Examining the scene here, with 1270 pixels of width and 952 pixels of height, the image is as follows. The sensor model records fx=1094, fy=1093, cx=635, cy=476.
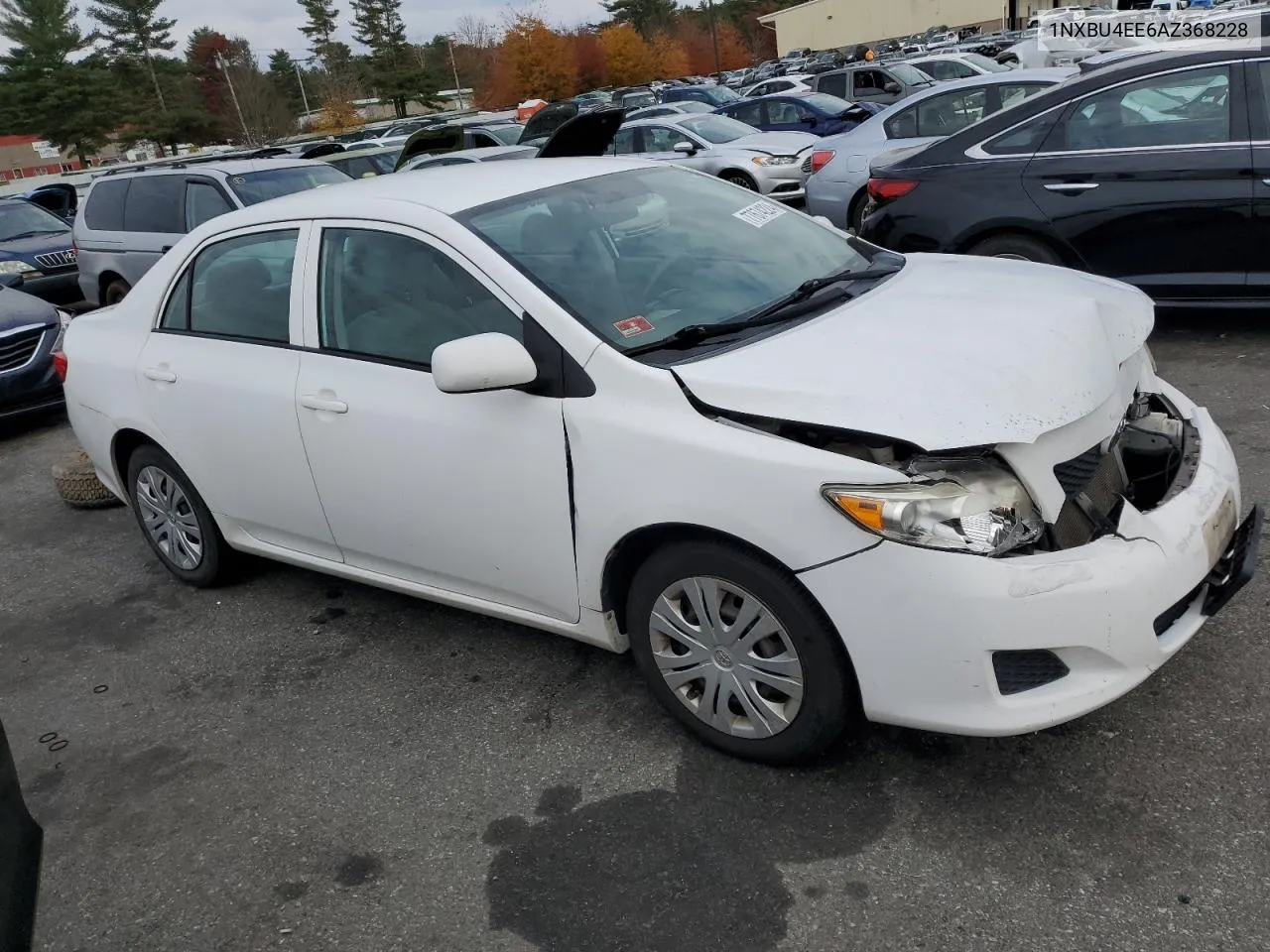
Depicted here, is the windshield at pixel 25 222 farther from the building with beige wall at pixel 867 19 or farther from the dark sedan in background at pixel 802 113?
the building with beige wall at pixel 867 19

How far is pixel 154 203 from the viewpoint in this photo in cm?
1014

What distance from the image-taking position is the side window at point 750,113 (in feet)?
58.7

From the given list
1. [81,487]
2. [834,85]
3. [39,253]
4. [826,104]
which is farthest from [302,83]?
[81,487]

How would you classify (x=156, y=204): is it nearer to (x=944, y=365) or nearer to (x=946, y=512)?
(x=944, y=365)

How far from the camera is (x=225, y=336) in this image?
422 cm

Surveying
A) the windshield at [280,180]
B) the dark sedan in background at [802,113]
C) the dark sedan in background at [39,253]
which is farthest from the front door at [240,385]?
the dark sedan in background at [802,113]

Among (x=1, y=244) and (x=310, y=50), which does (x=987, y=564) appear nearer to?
(x=1, y=244)

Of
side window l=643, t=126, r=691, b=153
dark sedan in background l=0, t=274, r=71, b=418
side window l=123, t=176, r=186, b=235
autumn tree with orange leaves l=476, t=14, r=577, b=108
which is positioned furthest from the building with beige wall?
dark sedan in background l=0, t=274, r=71, b=418

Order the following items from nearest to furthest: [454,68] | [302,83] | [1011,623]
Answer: [1011,623] < [454,68] < [302,83]

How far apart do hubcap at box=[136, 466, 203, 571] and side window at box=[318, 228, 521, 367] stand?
1.36 metres

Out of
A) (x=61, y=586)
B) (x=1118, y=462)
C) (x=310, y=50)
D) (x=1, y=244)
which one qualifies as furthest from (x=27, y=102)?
Result: (x=1118, y=462)

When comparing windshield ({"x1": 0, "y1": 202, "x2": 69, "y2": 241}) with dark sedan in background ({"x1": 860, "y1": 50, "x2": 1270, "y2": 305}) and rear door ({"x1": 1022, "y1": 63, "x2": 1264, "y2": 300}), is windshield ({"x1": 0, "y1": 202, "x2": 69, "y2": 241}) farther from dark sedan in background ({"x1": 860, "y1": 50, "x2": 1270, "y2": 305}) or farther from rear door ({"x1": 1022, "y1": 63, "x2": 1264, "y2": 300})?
rear door ({"x1": 1022, "y1": 63, "x2": 1264, "y2": 300})

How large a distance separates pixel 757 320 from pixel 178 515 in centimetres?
282

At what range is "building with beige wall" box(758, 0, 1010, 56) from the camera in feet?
232
